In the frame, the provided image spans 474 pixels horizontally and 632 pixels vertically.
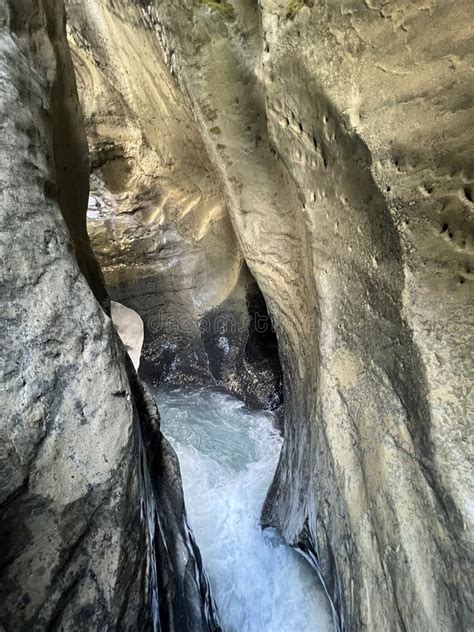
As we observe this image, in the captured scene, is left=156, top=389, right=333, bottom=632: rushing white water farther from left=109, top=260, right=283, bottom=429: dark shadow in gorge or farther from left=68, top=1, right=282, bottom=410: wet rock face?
left=68, top=1, right=282, bottom=410: wet rock face

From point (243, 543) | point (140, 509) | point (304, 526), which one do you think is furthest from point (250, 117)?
point (243, 543)

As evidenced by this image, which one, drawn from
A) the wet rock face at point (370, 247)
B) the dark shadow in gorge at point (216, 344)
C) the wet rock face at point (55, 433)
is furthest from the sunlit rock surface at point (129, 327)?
the wet rock face at point (55, 433)

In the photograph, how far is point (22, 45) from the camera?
→ 5.80 feet

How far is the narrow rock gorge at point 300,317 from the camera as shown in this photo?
1.30 meters

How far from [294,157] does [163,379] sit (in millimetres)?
3709

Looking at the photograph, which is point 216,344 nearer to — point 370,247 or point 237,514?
point 237,514

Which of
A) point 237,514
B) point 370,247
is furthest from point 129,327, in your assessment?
point 370,247

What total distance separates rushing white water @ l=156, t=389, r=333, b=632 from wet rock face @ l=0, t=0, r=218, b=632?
1.12 metres

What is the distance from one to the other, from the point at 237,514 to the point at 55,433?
2422 millimetres

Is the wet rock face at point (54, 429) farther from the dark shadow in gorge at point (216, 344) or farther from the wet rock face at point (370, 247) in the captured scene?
the dark shadow in gorge at point (216, 344)

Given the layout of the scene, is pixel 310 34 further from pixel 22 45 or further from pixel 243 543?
pixel 243 543

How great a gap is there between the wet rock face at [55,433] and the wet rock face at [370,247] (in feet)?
2.87

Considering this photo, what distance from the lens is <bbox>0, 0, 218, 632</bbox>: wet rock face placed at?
4.00 feet

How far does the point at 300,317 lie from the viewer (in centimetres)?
267
